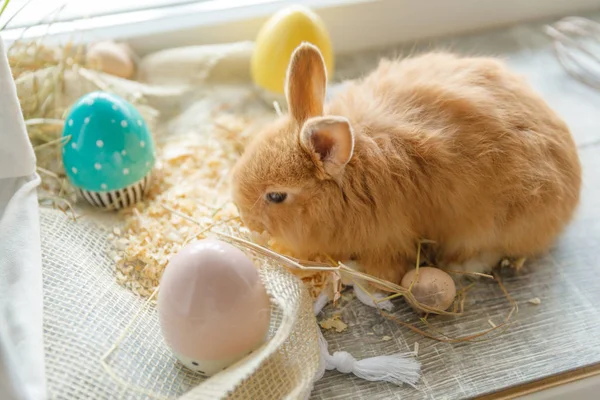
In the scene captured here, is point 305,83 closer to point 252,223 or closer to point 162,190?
point 252,223

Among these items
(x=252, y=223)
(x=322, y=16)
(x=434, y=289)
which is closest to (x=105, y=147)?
(x=252, y=223)

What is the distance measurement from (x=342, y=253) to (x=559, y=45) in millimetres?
996

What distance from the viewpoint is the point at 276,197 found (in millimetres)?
1078

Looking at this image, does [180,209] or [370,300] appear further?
[180,209]

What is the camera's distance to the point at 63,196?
1245mm

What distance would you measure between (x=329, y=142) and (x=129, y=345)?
1.48 feet

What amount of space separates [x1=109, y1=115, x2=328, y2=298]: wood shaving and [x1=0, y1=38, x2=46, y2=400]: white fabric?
17 cm

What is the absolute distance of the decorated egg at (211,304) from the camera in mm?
844

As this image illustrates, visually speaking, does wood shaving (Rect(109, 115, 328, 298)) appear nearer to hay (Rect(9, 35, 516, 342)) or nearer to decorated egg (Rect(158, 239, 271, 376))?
hay (Rect(9, 35, 516, 342))

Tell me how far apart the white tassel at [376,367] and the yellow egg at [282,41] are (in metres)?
0.67

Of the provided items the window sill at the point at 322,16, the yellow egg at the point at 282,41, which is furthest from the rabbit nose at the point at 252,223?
the window sill at the point at 322,16

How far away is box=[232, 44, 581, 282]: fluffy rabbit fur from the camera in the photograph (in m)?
1.06

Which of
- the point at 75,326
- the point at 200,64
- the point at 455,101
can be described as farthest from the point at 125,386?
the point at 200,64

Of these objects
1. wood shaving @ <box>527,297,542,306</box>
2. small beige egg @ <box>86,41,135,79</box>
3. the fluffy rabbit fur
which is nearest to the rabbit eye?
the fluffy rabbit fur
